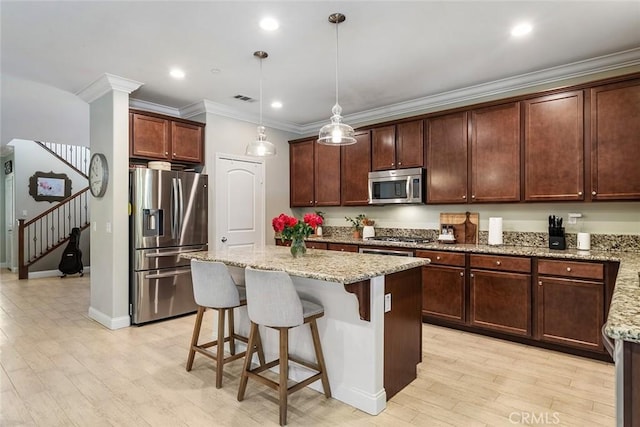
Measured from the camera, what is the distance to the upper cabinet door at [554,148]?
11.2ft

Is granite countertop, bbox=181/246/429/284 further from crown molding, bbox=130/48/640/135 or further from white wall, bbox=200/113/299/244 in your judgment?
crown molding, bbox=130/48/640/135

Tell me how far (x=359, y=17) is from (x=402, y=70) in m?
1.17

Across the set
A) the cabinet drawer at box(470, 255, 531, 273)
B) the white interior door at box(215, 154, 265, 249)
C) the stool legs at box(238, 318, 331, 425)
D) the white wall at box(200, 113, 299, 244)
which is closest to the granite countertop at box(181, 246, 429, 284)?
the stool legs at box(238, 318, 331, 425)

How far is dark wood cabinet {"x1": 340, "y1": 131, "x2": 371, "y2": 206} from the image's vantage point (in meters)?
5.02

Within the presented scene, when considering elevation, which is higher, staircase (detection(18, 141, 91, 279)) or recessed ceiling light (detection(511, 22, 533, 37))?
recessed ceiling light (detection(511, 22, 533, 37))

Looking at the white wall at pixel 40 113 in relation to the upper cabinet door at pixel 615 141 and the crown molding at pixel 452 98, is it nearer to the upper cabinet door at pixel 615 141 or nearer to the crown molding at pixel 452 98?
the crown molding at pixel 452 98

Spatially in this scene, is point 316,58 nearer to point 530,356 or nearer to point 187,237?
point 187,237

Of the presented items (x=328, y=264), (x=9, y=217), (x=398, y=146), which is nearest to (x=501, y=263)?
(x=398, y=146)

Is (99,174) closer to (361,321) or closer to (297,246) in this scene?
(297,246)

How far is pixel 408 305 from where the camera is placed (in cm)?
267

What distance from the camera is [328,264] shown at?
2.44m

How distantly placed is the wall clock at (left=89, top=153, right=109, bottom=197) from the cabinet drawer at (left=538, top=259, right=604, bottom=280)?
15.0 feet

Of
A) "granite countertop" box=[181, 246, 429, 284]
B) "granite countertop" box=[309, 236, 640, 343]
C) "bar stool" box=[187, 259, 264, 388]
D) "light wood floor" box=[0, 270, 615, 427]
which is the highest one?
"granite countertop" box=[181, 246, 429, 284]

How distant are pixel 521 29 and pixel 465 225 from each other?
218cm
